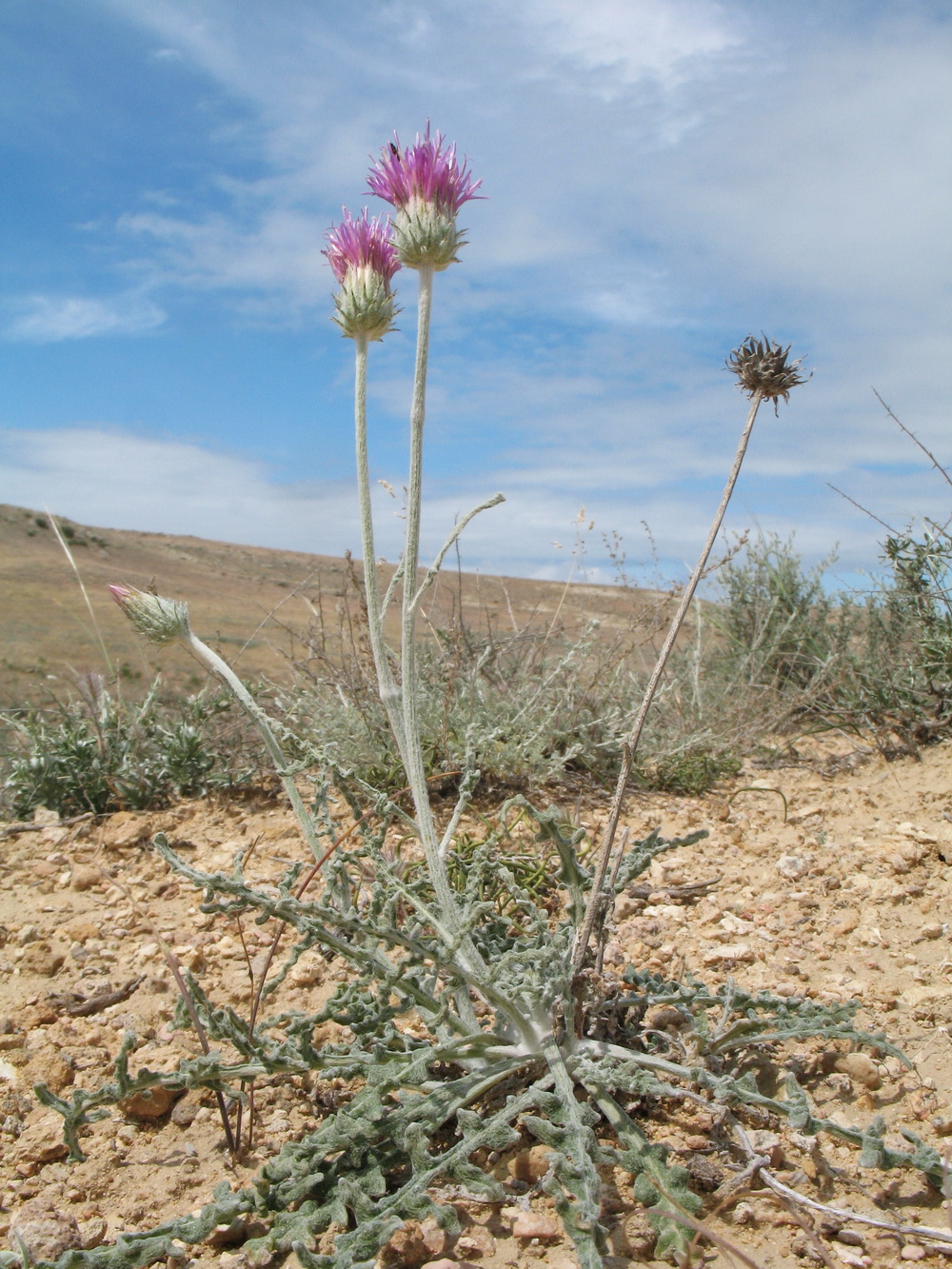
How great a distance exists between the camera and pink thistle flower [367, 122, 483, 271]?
6.23ft

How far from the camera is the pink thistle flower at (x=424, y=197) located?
6.23ft

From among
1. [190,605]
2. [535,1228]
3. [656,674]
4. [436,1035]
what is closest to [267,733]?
[436,1035]

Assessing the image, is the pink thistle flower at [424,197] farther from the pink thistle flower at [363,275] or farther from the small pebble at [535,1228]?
the small pebble at [535,1228]

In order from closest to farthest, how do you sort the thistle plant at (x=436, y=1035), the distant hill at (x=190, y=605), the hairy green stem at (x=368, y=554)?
the thistle plant at (x=436, y=1035)
the hairy green stem at (x=368, y=554)
the distant hill at (x=190, y=605)

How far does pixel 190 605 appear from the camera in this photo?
18.2m

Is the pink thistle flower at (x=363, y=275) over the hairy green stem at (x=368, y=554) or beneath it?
over

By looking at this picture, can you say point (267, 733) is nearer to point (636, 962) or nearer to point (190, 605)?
point (636, 962)

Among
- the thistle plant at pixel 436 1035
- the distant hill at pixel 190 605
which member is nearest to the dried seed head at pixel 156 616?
the thistle plant at pixel 436 1035

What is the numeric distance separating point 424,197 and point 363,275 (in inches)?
9.9

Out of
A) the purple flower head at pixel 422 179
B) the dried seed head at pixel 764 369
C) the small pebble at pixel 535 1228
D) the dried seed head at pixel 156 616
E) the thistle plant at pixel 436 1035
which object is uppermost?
the purple flower head at pixel 422 179

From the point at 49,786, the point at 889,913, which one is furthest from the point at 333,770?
the point at 49,786

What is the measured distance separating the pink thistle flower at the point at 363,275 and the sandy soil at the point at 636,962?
1.78 meters

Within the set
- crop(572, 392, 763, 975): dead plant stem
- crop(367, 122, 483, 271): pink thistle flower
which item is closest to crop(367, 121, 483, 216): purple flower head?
crop(367, 122, 483, 271): pink thistle flower

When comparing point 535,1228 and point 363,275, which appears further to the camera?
point 363,275
